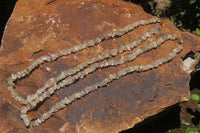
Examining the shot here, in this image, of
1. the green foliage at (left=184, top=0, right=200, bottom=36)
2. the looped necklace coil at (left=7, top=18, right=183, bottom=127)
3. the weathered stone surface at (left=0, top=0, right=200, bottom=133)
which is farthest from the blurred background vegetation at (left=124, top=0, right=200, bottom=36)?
the looped necklace coil at (left=7, top=18, right=183, bottom=127)

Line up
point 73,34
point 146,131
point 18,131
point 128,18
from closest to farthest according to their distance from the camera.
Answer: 1. point 18,131
2. point 73,34
3. point 128,18
4. point 146,131

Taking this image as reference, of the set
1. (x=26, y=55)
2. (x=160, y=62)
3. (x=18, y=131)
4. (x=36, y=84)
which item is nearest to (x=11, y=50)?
(x=26, y=55)

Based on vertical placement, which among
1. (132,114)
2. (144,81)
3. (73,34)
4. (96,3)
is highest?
(96,3)

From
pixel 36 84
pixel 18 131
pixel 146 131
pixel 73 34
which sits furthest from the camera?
pixel 146 131

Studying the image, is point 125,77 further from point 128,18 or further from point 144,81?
point 128,18

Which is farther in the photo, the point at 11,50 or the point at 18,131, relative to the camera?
the point at 11,50

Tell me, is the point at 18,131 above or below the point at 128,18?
below

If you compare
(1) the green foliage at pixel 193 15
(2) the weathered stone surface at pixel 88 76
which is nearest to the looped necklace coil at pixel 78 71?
(2) the weathered stone surface at pixel 88 76
